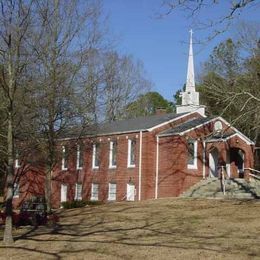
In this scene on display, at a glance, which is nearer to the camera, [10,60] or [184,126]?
[10,60]

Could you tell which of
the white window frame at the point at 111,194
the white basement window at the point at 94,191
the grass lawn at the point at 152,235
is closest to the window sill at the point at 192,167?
the white window frame at the point at 111,194

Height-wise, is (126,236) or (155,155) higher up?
(155,155)

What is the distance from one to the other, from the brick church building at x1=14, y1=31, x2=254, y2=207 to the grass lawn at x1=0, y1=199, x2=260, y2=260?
8.76 m

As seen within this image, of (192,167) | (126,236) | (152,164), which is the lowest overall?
(126,236)

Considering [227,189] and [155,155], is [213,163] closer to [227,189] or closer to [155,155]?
[155,155]

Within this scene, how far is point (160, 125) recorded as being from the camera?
3666 cm

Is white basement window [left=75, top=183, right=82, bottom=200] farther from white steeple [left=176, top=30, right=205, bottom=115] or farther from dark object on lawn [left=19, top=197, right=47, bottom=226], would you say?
dark object on lawn [left=19, top=197, right=47, bottom=226]

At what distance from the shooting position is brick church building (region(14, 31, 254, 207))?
35062 millimetres

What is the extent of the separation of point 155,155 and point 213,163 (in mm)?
4143

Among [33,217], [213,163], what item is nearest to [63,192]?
[213,163]

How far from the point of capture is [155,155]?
3628 cm

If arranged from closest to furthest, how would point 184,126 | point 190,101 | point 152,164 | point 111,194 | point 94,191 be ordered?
1. point 152,164
2. point 184,126
3. point 111,194
4. point 94,191
5. point 190,101

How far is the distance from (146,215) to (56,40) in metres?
9.55

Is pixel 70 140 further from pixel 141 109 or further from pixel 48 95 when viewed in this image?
pixel 141 109
